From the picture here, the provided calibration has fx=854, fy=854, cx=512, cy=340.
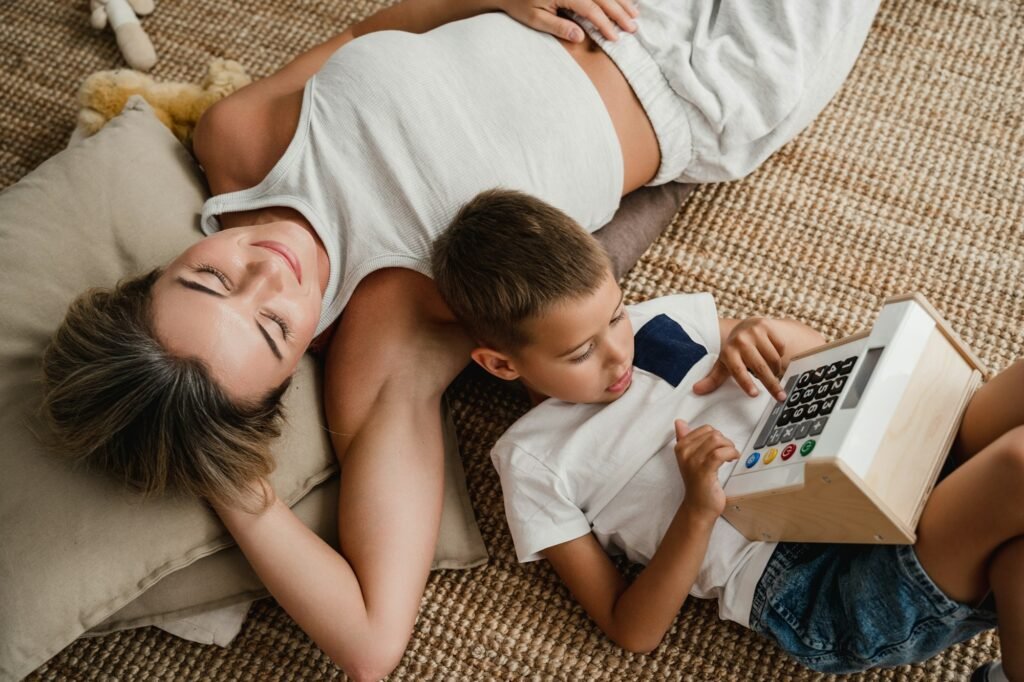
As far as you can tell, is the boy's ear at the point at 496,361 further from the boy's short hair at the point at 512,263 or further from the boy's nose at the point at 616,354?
the boy's nose at the point at 616,354

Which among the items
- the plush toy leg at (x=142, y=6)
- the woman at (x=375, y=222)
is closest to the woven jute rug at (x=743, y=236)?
the plush toy leg at (x=142, y=6)

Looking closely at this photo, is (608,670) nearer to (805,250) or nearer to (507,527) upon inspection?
(507,527)

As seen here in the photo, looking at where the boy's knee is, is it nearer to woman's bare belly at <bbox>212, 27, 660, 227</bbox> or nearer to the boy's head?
the boy's head

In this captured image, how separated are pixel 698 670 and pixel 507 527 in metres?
0.29

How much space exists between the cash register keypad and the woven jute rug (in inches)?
12.0

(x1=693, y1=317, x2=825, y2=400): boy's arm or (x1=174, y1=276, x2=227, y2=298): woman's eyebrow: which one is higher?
(x1=174, y1=276, x2=227, y2=298): woman's eyebrow

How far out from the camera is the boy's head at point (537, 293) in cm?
88

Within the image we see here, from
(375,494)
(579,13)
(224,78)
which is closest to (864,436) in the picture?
(375,494)

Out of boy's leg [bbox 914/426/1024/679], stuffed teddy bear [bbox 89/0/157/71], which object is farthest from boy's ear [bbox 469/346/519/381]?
stuffed teddy bear [bbox 89/0/157/71]

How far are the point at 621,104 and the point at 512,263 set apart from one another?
1.03 ft

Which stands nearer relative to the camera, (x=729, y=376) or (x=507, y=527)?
(x=729, y=376)

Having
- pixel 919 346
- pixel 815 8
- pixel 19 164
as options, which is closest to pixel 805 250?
pixel 815 8

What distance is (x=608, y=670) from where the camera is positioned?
1.02 meters

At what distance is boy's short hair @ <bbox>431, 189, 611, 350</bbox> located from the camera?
88 cm
